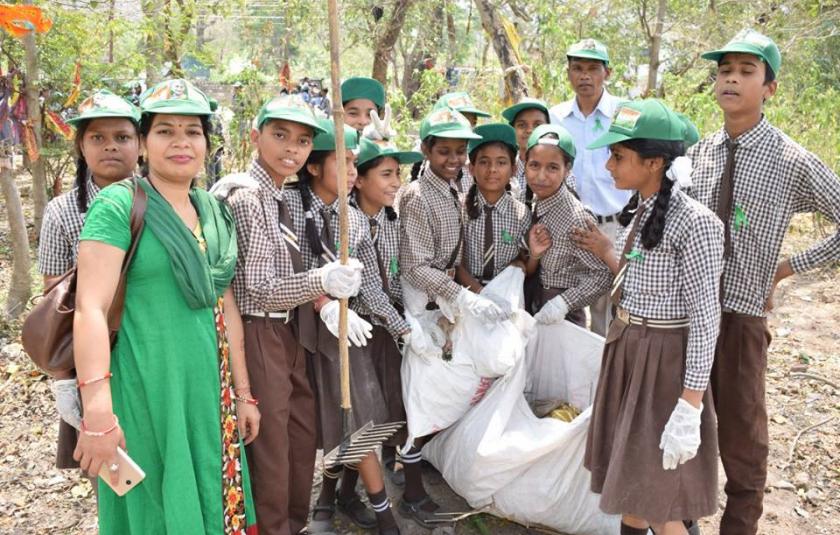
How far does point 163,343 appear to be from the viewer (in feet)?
7.30

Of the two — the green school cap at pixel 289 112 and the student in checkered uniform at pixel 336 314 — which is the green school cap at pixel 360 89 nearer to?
A: the student in checkered uniform at pixel 336 314

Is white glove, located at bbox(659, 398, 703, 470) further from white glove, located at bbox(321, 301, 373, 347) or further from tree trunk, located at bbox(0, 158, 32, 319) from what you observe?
tree trunk, located at bbox(0, 158, 32, 319)

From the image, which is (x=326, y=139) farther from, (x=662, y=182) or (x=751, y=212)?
(x=751, y=212)

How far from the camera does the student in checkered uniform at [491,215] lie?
3502 mm

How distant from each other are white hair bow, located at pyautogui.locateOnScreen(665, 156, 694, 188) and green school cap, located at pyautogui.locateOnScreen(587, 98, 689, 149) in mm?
93

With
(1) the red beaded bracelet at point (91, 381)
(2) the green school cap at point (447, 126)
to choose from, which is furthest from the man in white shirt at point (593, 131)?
(1) the red beaded bracelet at point (91, 381)

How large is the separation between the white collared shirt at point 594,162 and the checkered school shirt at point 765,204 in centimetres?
111

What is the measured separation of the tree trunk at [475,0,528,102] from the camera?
263 inches

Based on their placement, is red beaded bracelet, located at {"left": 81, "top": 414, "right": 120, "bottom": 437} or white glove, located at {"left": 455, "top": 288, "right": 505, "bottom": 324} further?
white glove, located at {"left": 455, "top": 288, "right": 505, "bottom": 324}

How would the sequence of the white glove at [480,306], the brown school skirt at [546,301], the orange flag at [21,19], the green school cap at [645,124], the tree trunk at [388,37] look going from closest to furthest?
the green school cap at [645,124] < the white glove at [480,306] < the brown school skirt at [546,301] < the orange flag at [21,19] < the tree trunk at [388,37]

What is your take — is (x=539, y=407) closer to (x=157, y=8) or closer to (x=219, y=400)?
(x=219, y=400)

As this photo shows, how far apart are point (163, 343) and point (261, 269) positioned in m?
0.54

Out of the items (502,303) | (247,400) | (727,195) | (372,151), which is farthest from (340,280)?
(727,195)

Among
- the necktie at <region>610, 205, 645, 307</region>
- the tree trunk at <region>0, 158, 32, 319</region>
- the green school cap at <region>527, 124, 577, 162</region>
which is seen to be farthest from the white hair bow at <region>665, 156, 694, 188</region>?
the tree trunk at <region>0, 158, 32, 319</region>
